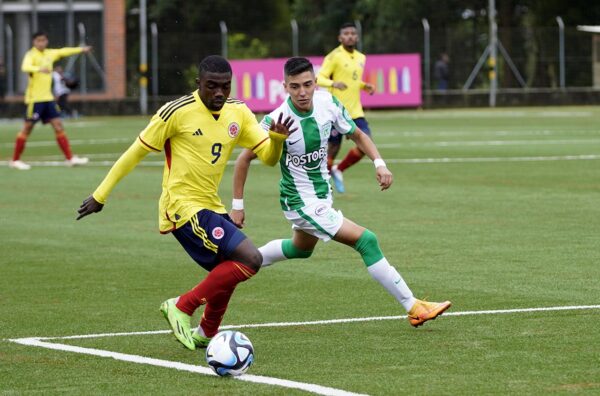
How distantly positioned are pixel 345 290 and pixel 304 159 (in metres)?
1.93

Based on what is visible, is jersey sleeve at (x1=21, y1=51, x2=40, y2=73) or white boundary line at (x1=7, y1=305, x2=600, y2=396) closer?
white boundary line at (x1=7, y1=305, x2=600, y2=396)

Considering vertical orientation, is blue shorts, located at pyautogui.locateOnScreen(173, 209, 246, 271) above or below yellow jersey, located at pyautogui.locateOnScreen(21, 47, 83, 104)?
below

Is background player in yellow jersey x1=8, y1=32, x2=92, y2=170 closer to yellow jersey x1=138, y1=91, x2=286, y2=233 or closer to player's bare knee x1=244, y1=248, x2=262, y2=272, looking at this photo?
yellow jersey x1=138, y1=91, x2=286, y2=233

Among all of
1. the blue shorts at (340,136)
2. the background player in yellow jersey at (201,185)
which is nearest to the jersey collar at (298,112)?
the background player in yellow jersey at (201,185)

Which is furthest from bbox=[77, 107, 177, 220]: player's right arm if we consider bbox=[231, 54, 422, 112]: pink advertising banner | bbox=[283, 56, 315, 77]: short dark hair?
A: bbox=[231, 54, 422, 112]: pink advertising banner

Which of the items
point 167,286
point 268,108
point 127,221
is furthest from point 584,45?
point 167,286

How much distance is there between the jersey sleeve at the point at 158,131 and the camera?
910 cm

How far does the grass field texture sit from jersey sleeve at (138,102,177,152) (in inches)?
50.5

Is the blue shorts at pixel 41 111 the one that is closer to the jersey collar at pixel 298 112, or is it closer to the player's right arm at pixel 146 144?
the jersey collar at pixel 298 112

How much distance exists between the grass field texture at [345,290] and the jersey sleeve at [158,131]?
1282mm

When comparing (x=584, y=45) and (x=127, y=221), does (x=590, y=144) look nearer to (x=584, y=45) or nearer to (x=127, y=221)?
(x=127, y=221)

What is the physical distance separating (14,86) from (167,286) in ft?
131

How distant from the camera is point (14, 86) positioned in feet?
167

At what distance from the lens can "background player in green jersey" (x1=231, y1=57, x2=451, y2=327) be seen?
9.87 meters
